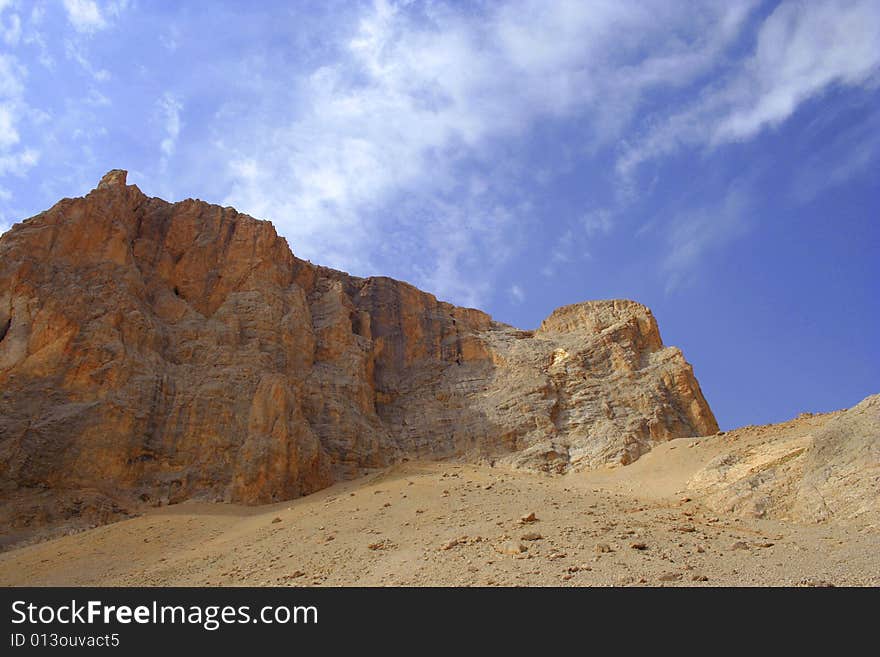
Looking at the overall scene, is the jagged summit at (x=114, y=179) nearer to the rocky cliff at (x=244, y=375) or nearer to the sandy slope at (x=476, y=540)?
the rocky cliff at (x=244, y=375)

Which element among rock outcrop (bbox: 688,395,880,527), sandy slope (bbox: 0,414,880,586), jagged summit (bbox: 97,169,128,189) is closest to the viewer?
sandy slope (bbox: 0,414,880,586)

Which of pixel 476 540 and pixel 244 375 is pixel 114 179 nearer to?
pixel 244 375

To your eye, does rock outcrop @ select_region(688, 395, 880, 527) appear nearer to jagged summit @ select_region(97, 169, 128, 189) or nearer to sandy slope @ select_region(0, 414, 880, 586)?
sandy slope @ select_region(0, 414, 880, 586)

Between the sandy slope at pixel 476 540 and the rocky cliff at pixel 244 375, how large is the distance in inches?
135

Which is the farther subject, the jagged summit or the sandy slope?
the jagged summit

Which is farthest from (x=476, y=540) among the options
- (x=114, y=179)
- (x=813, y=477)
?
(x=114, y=179)

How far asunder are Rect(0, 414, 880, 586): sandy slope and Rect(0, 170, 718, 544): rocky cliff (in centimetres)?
343

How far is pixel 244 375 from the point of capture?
99.1ft

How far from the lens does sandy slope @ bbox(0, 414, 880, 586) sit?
11.7m

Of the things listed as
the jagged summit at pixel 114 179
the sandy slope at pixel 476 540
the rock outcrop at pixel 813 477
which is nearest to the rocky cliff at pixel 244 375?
the jagged summit at pixel 114 179

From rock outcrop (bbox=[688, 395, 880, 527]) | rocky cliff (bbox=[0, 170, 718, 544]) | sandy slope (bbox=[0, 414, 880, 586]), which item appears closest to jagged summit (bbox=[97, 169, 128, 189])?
rocky cliff (bbox=[0, 170, 718, 544])

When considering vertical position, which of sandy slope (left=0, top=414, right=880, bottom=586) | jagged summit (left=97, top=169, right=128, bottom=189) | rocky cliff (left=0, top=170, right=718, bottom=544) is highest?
jagged summit (left=97, top=169, right=128, bottom=189)

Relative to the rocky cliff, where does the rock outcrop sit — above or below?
below

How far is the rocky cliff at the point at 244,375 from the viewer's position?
25.5m
